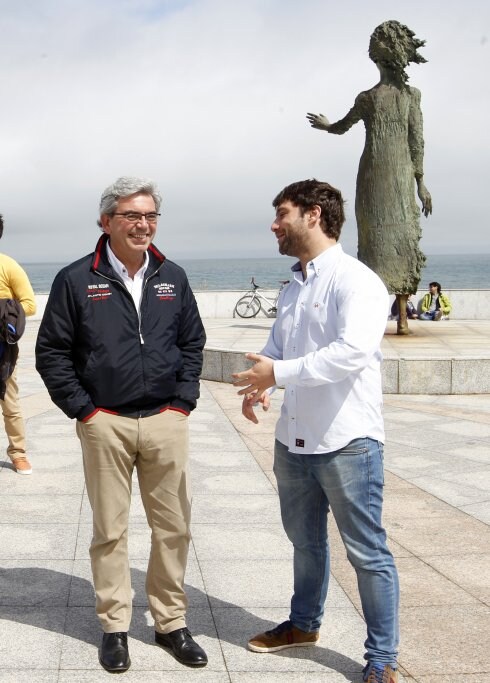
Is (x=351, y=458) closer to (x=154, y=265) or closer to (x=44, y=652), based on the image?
(x=154, y=265)

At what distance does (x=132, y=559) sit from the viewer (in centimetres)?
448

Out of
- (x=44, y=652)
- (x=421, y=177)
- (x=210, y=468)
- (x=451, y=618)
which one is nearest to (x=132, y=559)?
(x=44, y=652)

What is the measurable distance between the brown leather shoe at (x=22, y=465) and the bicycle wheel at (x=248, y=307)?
15.8m

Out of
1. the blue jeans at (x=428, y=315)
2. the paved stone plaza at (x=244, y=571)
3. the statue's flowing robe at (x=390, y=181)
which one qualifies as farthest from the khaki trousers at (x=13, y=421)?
the blue jeans at (x=428, y=315)

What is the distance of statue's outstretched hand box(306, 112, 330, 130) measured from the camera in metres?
12.5

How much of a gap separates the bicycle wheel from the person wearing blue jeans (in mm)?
18763

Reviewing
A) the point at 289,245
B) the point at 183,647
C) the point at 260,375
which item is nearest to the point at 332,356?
the point at 260,375

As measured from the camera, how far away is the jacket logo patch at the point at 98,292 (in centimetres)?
332

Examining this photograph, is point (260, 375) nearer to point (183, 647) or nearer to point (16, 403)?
point (183, 647)

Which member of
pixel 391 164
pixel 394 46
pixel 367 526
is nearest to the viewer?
pixel 367 526

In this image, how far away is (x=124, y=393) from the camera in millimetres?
3336

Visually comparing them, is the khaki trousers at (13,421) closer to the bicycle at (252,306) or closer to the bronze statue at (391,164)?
the bronze statue at (391,164)

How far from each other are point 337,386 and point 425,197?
973 cm

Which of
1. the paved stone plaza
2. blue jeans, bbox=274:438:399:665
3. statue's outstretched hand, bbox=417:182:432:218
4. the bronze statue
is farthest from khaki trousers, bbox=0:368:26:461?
statue's outstretched hand, bbox=417:182:432:218
